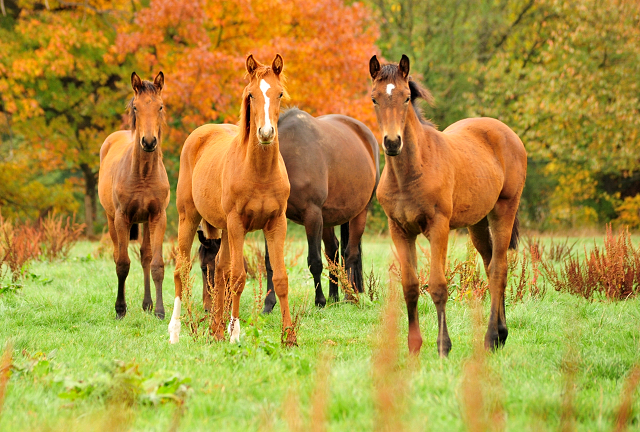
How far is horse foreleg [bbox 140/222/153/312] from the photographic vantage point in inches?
281

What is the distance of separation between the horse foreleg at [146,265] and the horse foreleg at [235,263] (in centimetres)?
220

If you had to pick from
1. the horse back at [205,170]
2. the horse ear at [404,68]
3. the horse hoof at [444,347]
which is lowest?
the horse hoof at [444,347]

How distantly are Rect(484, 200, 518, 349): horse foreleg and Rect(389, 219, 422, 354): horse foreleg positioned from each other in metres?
0.66

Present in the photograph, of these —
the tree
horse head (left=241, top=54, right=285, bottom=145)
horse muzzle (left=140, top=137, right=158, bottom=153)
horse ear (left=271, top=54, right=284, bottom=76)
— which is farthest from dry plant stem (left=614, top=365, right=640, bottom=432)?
the tree

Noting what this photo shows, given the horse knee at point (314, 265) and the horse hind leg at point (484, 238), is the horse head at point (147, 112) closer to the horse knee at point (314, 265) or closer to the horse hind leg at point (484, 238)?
the horse knee at point (314, 265)

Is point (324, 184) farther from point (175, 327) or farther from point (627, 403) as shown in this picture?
point (627, 403)

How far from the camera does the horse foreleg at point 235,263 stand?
507 centimetres

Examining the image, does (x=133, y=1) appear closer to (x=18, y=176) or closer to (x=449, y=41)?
(x=18, y=176)

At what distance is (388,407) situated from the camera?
6.06 feet

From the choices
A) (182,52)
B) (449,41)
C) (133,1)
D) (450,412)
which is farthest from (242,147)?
(449,41)

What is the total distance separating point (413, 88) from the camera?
15.4 ft

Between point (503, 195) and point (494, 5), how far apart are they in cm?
1921

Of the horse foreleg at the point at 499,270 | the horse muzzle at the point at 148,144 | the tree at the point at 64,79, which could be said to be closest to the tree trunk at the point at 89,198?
the tree at the point at 64,79

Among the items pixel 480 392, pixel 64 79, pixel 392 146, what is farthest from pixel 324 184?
pixel 64 79
